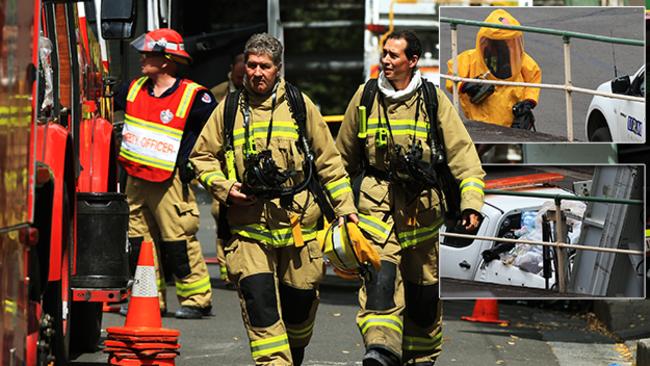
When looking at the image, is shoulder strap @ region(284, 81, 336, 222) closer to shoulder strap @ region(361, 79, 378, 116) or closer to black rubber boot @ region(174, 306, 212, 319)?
shoulder strap @ region(361, 79, 378, 116)

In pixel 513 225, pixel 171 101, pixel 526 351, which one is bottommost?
pixel 526 351

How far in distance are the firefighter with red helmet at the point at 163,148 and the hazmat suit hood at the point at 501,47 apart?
209cm

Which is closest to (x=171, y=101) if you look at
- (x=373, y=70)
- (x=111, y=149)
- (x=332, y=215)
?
(x=111, y=149)

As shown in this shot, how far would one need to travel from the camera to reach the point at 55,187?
8.07m

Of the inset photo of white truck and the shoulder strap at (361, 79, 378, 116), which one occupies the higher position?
the shoulder strap at (361, 79, 378, 116)

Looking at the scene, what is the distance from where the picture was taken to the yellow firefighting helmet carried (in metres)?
8.29

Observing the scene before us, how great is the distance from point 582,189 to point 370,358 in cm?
270

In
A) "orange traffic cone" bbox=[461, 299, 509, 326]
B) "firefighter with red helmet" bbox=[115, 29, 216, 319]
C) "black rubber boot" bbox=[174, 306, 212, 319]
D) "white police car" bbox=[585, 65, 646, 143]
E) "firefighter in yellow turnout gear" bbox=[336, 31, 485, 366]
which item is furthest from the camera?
"orange traffic cone" bbox=[461, 299, 509, 326]

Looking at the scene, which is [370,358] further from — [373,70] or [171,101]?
[373,70]

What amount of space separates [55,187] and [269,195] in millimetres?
962

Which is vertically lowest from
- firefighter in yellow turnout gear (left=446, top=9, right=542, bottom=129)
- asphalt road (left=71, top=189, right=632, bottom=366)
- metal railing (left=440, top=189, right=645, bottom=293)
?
asphalt road (left=71, top=189, right=632, bottom=366)

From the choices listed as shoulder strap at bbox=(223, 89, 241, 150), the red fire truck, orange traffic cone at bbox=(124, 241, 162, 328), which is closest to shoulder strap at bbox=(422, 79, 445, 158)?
shoulder strap at bbox=(223, 89, 241, 150)

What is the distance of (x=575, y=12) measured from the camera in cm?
1012

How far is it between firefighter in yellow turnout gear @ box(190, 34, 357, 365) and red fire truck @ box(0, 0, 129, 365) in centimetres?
76
